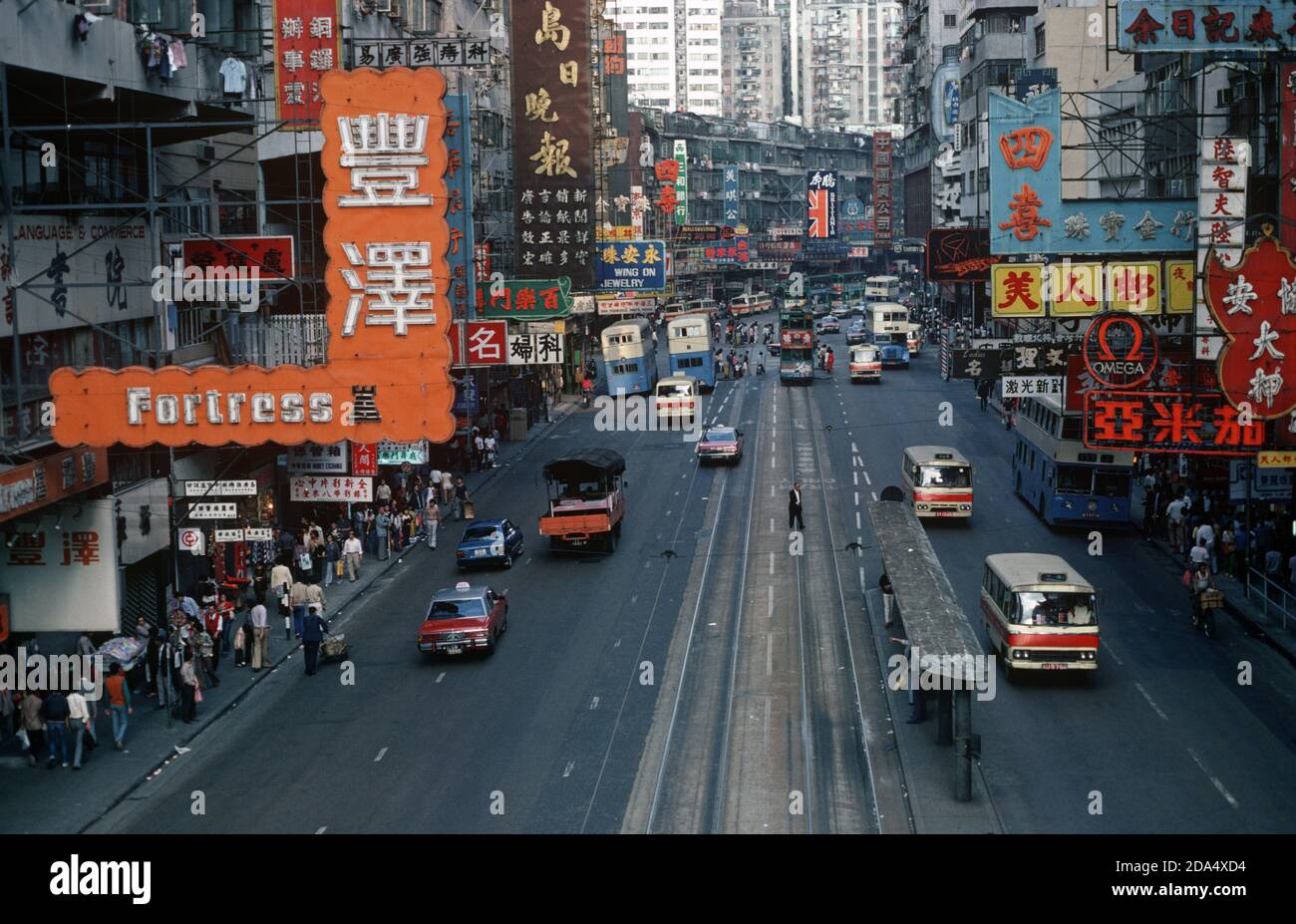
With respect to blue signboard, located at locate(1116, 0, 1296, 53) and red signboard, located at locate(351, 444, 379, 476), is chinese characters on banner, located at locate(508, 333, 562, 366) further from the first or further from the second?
blue signboard, located at locate(1116, 0, 1296, 53)

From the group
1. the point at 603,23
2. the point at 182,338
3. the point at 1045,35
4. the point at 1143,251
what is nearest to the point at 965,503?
the point at 1143,251

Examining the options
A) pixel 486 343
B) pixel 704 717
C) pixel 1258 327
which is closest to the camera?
pixel 704 717

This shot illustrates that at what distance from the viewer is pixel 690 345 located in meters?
81.6

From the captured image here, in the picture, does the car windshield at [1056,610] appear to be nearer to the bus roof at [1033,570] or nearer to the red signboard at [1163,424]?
the bus roof at [1033,570]

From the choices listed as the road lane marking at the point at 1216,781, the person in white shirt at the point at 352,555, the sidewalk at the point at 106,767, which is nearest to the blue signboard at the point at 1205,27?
the road lane marking at the point at 1216,781

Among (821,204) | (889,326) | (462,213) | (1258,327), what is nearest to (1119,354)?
(1258,327)

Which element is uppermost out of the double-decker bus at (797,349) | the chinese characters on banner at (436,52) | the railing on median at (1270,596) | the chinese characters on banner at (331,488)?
the chinese characters on banner at (436,52)

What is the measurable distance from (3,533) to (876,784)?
15.5 metres

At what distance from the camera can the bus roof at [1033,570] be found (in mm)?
28969

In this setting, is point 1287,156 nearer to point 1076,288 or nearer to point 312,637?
point 1076,288

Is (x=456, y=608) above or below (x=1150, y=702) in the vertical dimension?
above

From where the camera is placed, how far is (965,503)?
45.6 m

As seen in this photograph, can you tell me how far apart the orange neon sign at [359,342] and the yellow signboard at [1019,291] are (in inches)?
724

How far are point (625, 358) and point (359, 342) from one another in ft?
172
